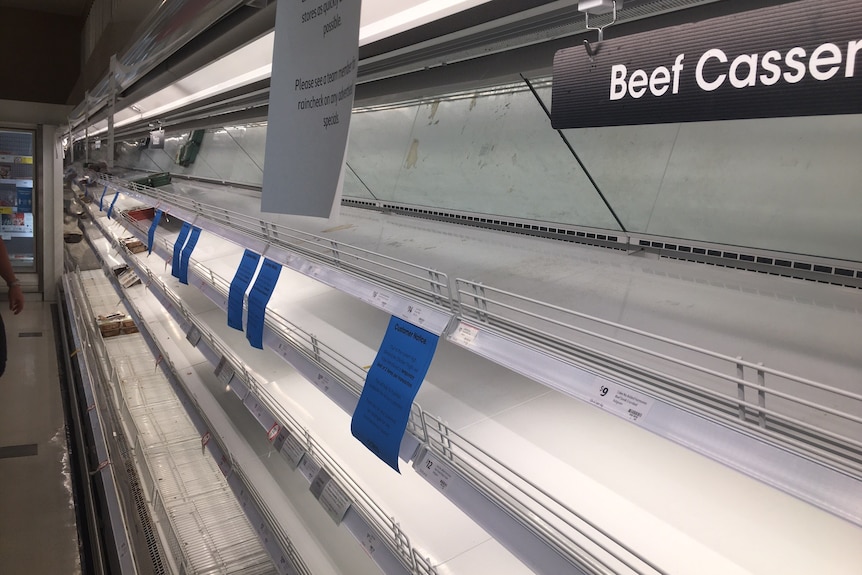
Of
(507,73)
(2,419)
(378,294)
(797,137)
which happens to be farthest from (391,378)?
(2,419)

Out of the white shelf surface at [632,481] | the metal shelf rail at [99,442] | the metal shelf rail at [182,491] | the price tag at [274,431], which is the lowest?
the metal shelf rail at [99,442]

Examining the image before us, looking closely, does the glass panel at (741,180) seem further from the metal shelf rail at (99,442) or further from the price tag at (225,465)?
the metal shelf rail at (99,442)

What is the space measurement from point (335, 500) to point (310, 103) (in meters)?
0.73

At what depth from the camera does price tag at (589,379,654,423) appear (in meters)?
0.52

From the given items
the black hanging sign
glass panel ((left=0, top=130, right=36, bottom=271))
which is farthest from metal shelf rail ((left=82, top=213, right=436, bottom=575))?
glass panel ((left=0, top=130, right=36, bottom=271))

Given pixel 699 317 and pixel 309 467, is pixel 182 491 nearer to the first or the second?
pixel 309 467

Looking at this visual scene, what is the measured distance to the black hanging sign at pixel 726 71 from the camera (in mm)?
368

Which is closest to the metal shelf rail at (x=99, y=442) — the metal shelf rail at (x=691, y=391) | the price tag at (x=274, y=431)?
the price tag at (x=274, y=431)

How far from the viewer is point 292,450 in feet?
4.12

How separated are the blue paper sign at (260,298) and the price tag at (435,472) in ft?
2.09

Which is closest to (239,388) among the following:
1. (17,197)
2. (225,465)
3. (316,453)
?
(225,465)

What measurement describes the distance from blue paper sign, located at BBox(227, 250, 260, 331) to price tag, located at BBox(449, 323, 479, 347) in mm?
853

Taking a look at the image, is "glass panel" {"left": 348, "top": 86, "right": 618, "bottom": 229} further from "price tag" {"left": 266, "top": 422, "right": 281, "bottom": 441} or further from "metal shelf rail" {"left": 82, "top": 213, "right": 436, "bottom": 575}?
"price tag" {"left": 266, "top": 422, "right": 281, "bottom": 441}

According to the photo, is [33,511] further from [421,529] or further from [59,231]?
[59,231]
